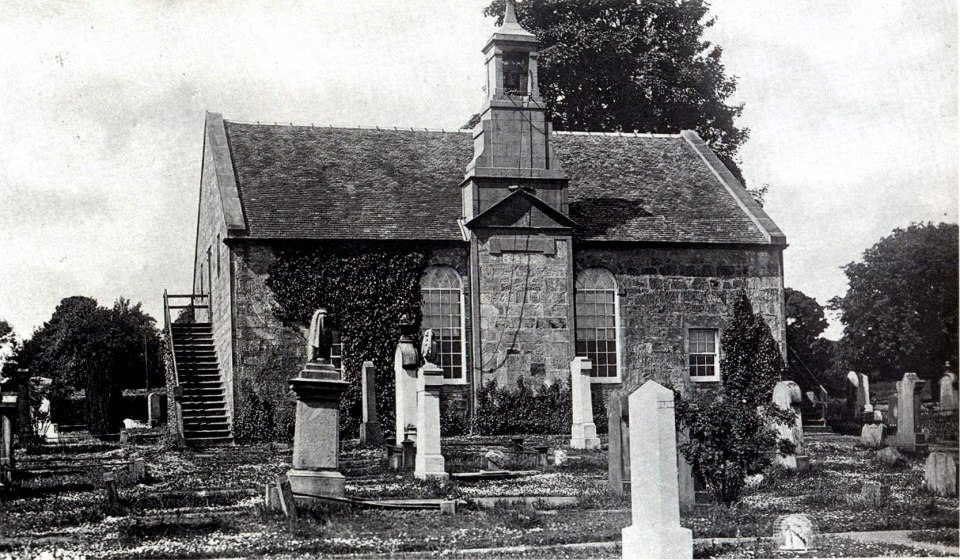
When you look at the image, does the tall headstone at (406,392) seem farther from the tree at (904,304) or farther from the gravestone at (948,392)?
the gravestone at (948,392)

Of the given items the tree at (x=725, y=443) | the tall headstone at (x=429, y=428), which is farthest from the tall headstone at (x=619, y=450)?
the tall headstone at (x=429, y=428)

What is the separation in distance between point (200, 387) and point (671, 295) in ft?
46.1

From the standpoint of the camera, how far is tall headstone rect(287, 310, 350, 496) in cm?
1510

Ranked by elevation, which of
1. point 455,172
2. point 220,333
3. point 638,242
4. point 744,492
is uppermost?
point 455,172

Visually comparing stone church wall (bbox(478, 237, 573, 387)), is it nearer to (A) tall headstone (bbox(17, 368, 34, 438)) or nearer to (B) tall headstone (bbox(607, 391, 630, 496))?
(A) tall headstone (bbox(17, 368, 34, 438))

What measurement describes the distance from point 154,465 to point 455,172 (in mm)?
14064

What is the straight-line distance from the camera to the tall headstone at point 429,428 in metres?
18.3

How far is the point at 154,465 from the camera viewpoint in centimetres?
2228

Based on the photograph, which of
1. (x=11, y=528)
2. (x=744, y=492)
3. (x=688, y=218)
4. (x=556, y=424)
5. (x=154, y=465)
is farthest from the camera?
(x=688, y=218)

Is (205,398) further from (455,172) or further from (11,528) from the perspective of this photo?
(11,528)

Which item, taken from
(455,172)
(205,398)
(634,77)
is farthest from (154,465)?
(634,77)

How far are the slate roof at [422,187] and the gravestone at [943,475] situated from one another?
53.6 feet

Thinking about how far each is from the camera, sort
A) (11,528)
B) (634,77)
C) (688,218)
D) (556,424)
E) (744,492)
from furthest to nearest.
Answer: (634,77) → (688,218) → (556,424) → (744,492) → (11,528)

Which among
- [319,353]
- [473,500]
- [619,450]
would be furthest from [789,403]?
[319,353]
